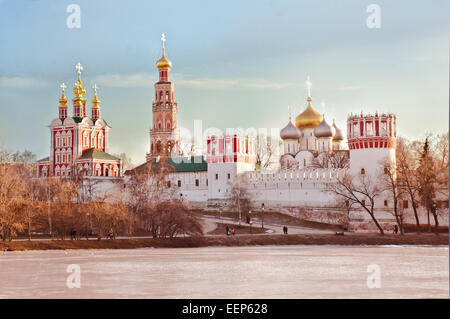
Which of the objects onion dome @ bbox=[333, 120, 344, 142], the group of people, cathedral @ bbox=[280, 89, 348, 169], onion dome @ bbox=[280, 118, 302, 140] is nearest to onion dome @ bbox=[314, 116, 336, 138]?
cathedral @ bbox=[280, 89, 348, 169]

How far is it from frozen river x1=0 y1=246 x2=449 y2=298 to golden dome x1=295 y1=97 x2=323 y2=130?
1489 inches

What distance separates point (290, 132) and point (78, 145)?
20738mm

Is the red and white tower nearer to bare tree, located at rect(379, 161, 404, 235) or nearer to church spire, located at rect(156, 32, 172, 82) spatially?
bare tree, located at rect(379, 161, 404, 235)

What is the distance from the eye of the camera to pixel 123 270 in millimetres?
25500

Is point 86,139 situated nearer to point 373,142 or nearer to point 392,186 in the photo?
point 373,142

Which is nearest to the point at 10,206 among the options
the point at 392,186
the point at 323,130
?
the point at 392,186

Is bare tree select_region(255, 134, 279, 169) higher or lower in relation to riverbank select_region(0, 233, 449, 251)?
higher

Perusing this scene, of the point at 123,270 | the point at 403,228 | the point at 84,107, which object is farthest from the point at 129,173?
the point at 123,270

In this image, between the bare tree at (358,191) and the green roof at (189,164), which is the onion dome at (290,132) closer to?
the green roof at (189,164)

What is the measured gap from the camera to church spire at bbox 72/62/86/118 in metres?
77.1

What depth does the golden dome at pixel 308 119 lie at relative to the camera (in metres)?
70.4

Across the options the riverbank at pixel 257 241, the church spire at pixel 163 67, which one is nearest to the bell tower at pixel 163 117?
the church spire at pixel 163 67

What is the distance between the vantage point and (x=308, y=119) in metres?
70.6

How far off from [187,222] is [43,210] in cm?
852
